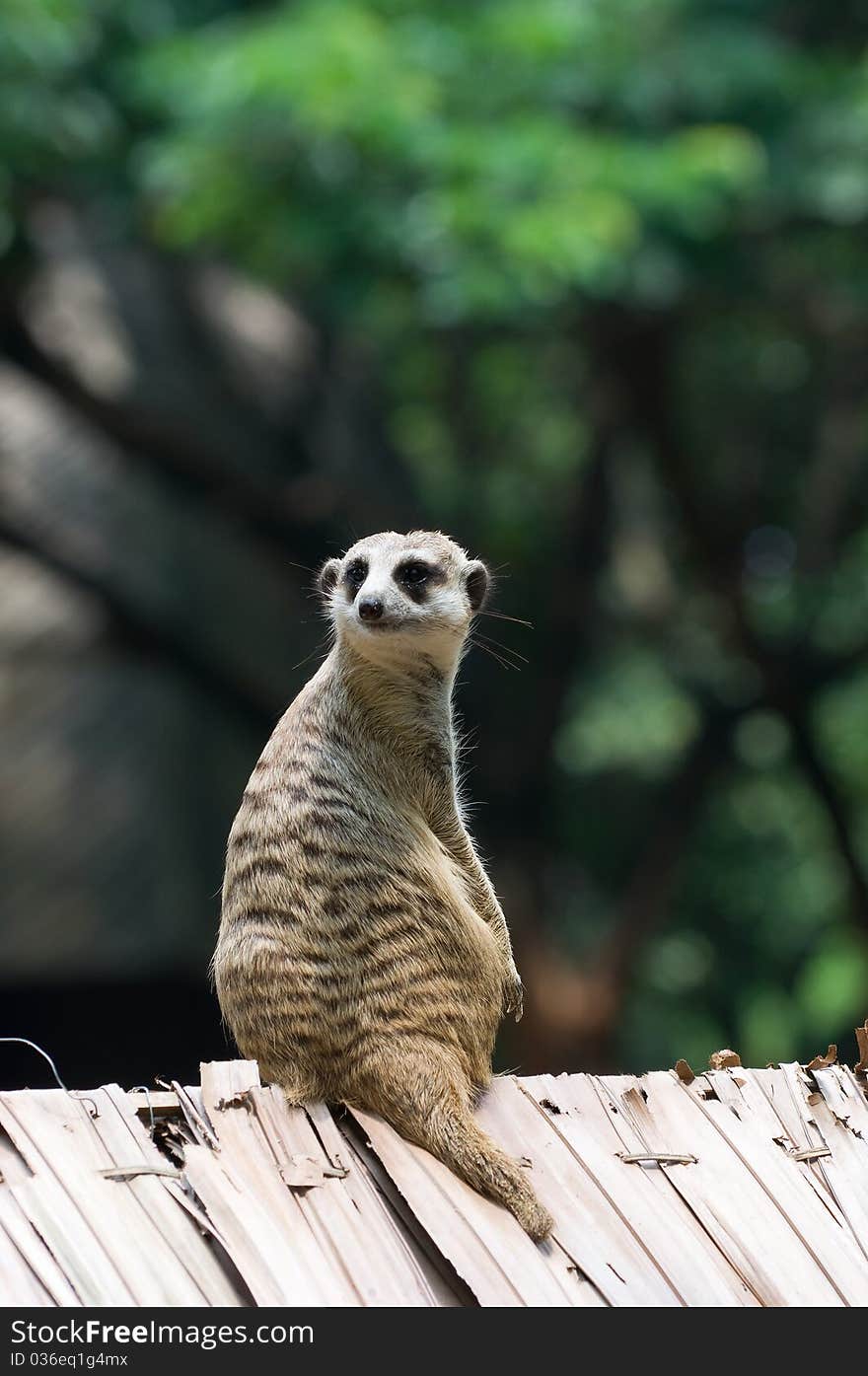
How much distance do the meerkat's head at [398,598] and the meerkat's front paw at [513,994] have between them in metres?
0.59

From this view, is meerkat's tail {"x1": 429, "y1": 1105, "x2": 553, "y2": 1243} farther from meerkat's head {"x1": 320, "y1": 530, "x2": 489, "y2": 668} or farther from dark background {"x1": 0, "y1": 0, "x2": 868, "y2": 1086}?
dark background {"x1": 0, "y1": 0, "x2": 868, "y2": 1086}

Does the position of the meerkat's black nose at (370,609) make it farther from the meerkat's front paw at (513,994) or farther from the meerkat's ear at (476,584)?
the meerkat's front paw at (513,994)

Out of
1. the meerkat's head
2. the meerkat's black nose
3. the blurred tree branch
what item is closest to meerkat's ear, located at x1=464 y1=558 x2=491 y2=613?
the meerkat's head

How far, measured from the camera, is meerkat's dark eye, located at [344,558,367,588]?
119 inches

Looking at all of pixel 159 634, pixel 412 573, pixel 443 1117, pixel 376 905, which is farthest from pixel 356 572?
pixel 159 634

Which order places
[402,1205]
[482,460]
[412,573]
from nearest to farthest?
[402,1205] → [412,573] → [482,460]

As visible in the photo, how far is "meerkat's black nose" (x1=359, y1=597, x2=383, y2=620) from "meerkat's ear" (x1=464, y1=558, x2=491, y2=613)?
16.3 inches

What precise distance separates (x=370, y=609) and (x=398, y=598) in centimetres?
11

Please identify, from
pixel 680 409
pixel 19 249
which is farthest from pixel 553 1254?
pixel 680 409

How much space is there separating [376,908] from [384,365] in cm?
798

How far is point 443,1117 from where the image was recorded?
103 inches

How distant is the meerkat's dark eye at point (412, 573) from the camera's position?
3.00 metres

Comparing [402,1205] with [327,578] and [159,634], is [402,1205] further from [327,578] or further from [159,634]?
[159,634]
